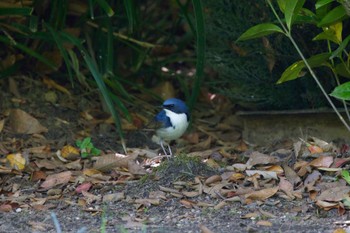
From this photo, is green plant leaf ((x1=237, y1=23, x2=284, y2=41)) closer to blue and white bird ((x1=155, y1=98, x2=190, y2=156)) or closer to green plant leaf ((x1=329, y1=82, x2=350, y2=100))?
green plant leaf ((x1=329, y1=82, x2=350, y2=100))

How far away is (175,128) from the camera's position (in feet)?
20.7

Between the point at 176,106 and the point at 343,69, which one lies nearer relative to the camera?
the point at 343,69

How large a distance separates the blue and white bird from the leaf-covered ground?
17 centimetres

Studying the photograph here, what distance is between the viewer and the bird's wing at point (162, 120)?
6336mm

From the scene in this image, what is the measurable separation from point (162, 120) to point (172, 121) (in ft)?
0.37

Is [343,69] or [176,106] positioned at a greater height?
[343,69]

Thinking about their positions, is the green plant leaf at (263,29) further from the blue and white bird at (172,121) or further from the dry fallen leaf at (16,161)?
the dry fallen leaf at (16,161)

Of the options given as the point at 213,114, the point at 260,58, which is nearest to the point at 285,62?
the point at 260,58

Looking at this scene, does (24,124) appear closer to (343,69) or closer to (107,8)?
(107,8)

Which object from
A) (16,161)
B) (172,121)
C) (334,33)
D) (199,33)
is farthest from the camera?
(172,121)

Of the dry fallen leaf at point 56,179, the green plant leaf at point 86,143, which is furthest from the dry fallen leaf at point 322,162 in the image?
the green plant leaf at point 86,143

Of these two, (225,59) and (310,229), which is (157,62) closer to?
(225,59)

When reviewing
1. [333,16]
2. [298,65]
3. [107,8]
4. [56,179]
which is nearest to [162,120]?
[107,8]

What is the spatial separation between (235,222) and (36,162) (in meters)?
1.82
